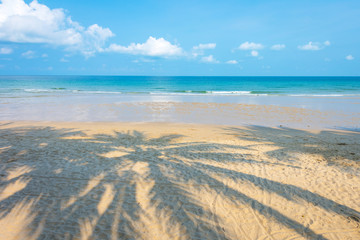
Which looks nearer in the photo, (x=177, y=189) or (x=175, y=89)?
(x=177, y=189)

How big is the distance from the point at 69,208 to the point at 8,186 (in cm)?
186

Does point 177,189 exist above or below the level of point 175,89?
below

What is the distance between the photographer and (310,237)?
3723 millimetres

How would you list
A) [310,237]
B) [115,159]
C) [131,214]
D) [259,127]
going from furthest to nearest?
[259,127]
[115,159]
[131,214]
[310,237]

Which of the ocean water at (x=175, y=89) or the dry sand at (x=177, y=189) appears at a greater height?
the ocean water at (x=175, y=89)

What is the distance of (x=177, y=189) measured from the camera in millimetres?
5082

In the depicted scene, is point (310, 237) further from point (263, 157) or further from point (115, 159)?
point (115, 159)

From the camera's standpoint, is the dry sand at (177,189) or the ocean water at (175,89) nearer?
the dry sand at (177,189)

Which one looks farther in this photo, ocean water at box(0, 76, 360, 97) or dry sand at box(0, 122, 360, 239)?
ocean water at box(0, 76, 360, 97)

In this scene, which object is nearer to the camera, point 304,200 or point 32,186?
point 304,200

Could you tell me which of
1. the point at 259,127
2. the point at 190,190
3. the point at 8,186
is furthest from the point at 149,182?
the point at 259,127

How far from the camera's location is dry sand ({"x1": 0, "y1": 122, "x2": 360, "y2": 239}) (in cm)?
384

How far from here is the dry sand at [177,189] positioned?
3842 mm

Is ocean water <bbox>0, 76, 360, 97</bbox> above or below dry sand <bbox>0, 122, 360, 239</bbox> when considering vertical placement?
above
